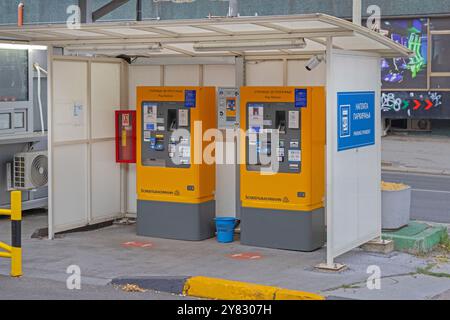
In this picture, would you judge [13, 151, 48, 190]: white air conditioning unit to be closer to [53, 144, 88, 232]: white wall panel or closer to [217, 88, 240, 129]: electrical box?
[53, 144, 88, 232]: white wall panel

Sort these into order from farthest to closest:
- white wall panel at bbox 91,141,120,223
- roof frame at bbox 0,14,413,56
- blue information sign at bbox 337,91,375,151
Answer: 1. white wall panel at bbox 91,141,120,223
2. blue information sign at bbox 337,91,375,151
3. roof frame at bbox 0,14,413,56

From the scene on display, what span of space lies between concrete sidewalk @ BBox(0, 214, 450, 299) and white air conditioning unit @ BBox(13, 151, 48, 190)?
154cm

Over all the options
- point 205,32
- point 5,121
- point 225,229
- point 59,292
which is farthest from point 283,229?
point 5,121

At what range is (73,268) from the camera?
9812mm

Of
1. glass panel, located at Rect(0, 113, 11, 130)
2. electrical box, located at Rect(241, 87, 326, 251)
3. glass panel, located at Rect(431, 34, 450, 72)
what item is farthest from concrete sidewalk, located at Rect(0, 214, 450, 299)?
glass panel, located at Rect(431, 34, 450, 72)

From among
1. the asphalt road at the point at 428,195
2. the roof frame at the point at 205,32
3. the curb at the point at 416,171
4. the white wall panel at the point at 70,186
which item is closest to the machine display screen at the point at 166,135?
the roof frame at the point at 205,32

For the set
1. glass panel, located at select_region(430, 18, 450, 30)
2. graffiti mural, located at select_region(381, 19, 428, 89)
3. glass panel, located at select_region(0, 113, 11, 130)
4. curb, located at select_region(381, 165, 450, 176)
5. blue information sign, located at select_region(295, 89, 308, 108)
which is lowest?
curb, located at select_region(381, 165, 450, 176)

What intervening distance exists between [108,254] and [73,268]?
87 cm

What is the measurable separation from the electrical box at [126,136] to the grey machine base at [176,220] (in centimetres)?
101

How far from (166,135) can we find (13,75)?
3357 millimetres

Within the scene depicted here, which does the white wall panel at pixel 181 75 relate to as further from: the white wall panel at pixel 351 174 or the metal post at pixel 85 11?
the metal post at pixel 85 11

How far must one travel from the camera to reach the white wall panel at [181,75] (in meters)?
12.0

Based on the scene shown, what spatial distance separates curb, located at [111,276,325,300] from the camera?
8367 mm
